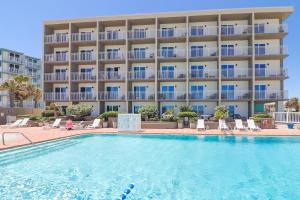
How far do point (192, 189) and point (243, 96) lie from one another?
2274cm

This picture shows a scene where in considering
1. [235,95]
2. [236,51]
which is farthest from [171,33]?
[235,95]

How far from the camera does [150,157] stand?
37.1 feet

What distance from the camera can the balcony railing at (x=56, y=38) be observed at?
31189mm

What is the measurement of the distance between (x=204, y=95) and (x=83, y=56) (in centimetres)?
1578

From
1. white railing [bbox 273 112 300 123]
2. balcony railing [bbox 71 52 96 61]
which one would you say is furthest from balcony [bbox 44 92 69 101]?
white railing [bbox 273 112 300 123]

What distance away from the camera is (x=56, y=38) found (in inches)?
1235

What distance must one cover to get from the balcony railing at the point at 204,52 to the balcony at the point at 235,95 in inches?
188

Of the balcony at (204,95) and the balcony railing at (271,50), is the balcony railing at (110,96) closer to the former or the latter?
the balcony at (204,95)

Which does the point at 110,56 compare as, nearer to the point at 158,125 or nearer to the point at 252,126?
the point at 158,125

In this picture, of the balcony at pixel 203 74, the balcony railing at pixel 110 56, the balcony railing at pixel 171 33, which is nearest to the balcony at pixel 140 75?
the balcony railing at pixel 110 56

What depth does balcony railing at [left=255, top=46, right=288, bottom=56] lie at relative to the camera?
27.4 metres

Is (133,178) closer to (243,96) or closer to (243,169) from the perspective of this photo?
(243,169)

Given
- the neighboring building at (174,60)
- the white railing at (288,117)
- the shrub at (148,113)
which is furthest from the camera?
the neighboring building at (174,60)

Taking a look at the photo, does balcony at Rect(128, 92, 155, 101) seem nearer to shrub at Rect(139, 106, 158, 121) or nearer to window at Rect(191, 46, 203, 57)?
shrub at Rect(139, 106, 158, 121)
